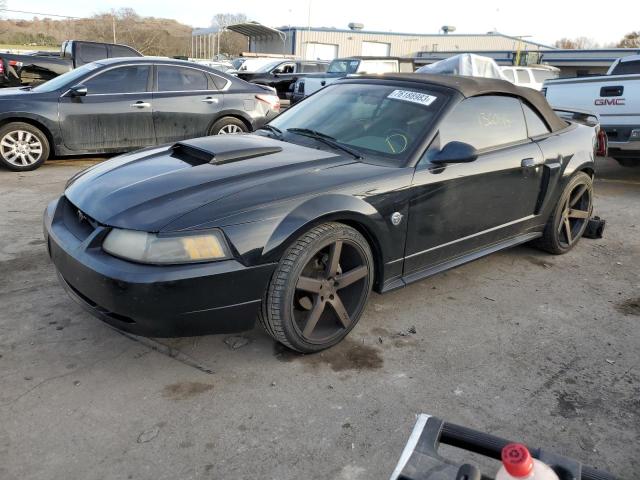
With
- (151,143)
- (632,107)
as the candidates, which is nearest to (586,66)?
(632,107)

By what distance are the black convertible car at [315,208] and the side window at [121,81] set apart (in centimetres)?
415

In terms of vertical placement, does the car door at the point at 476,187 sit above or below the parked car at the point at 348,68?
below

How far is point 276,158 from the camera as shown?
3189 mm

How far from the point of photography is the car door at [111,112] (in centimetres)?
698

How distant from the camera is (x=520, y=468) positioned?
47.6 inches

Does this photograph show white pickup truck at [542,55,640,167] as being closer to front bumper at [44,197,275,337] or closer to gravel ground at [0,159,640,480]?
gravel ground at [0,159,640,480]

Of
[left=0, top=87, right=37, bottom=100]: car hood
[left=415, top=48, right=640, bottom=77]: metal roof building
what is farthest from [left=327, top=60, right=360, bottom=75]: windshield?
[left=415, top=48, right=640, bottom=77]: metal roof building

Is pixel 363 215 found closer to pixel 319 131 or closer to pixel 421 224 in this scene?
pixel 421 224

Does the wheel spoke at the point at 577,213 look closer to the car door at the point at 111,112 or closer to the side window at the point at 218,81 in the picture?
the side window at the point at 218,81

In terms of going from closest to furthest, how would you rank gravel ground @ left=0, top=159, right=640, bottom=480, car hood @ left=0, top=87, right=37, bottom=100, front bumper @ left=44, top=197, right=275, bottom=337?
gravel ground @ left=0, top=159, right=640, bottom=480 < front bumper @ left=44, top=197, right=275, bottom=337 < car hood @ left=0, top=87, right=37, bottom=100

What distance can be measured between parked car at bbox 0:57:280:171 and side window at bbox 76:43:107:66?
12.5ft

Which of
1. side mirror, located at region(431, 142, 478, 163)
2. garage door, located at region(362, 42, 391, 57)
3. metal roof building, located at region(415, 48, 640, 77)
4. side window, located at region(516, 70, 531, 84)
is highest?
garage door, located at region(362, 42, 391, 57)

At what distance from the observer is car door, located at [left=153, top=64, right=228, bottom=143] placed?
7539 mm

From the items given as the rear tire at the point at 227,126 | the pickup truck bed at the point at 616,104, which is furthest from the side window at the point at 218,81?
the pickup truck bed at the point at 616,104
